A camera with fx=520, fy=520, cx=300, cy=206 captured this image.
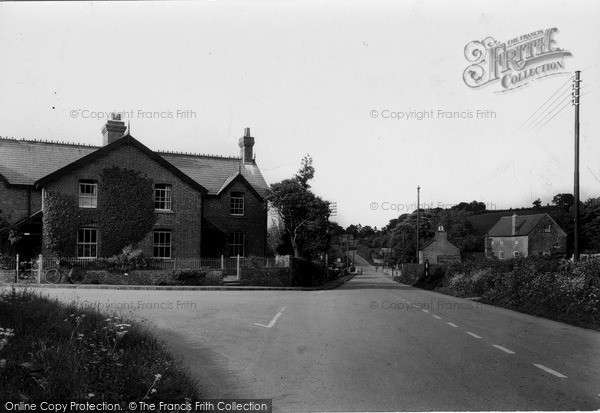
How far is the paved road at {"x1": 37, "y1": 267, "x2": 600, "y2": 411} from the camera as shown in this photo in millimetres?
6105

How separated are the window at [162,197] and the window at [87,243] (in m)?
3.90

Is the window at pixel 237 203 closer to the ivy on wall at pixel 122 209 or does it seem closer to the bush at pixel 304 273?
the bush at pixel 304 273

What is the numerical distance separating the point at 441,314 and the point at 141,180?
20908 millimetres

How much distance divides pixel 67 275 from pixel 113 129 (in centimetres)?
1073

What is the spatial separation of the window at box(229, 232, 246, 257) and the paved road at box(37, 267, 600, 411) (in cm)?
2227

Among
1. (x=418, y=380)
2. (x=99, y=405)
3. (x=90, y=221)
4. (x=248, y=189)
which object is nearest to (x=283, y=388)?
(x=418, y=380)

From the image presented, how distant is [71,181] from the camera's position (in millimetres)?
29422

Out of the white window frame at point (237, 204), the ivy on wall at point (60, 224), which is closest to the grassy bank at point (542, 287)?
the white window frame at point (237, 204)

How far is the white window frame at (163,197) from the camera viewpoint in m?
31.6

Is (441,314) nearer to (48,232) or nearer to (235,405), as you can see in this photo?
(235,405)

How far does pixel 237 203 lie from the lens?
36812mm

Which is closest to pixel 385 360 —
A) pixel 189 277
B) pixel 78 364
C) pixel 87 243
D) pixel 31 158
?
pixel 78 364

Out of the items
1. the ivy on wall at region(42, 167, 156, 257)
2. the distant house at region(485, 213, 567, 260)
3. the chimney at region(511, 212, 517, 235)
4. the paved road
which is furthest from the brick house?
the chimney at region(511, 212, 517, 235)

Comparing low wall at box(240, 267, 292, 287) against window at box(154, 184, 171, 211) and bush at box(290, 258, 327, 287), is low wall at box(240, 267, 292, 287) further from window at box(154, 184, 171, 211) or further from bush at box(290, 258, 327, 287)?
window at box(154, 184, 171, 211)
